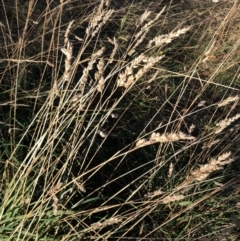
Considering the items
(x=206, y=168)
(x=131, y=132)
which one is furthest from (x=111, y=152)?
(x=206, y=168)

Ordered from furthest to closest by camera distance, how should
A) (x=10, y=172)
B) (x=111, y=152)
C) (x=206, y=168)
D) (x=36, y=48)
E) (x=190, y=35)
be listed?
(x=190, y=35)
(x=36, y=48)
(x=111, y=152)
(x=10, y=172)
(x=206, y=168)

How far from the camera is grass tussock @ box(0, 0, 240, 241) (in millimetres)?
1449

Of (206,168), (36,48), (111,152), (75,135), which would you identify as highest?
(206,168)

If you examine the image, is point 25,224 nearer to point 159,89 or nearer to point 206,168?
point 206,168

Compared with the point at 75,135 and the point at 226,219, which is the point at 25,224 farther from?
the point at 226,219

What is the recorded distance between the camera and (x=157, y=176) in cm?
193

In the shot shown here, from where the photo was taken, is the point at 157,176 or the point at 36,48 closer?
the point at 157,176

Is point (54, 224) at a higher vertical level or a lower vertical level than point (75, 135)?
lower

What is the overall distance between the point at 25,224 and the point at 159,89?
1198mm

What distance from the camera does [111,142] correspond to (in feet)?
7.17

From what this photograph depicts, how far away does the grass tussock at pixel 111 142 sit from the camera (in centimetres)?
145

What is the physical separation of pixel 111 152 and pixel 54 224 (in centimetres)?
64

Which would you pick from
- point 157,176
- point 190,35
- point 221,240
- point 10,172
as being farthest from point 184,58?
point 10,172

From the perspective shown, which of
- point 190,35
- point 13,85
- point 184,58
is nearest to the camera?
point 13,85
